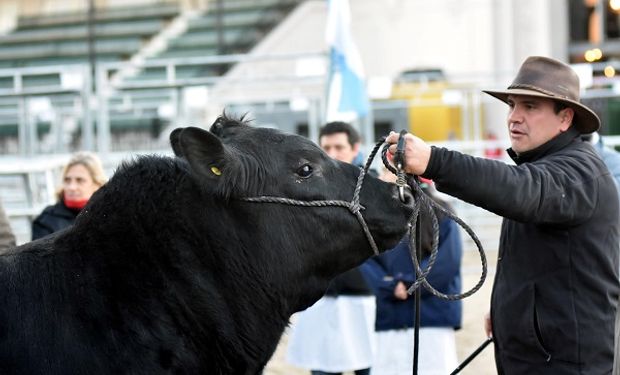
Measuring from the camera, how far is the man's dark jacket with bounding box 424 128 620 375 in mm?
3439

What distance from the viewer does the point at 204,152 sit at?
318 cm

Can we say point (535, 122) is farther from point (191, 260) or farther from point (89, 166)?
point (89, 166)

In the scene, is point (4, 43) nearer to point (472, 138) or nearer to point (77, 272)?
point (472, 138)

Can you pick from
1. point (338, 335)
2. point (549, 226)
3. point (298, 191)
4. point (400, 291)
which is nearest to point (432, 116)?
point (338, 335)

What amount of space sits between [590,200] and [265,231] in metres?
1.18

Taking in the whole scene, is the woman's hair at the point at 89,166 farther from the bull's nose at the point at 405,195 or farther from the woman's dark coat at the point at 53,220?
the bull's nose at the point at 405,195

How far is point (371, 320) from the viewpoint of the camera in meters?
6.18

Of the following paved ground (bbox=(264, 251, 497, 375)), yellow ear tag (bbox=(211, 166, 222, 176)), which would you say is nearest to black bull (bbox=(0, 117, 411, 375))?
yellow ear tag (bbox=(211, 166, 222, 176))

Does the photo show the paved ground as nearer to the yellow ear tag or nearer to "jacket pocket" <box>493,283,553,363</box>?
"jacket pocket" <box>493,283,553,363</box>

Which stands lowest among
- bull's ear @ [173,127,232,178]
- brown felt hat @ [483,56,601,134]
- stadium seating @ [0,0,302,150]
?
bull's ear @ [173,127,232,178]

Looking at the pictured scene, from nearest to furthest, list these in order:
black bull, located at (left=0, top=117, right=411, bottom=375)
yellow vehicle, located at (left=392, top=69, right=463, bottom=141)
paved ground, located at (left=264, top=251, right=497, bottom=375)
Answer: black bull, located at (left=0, top=117, right=411, bottom=375) < paved ground, located at (left=264, top=251, right=497, bottom=375) < yellow vehicle, located at (left=392, top=69, right=463, bottom=141)

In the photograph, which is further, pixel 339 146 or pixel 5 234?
pixel 339 146

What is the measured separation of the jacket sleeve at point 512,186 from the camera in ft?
10.6

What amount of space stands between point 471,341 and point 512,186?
5367 millimetres
